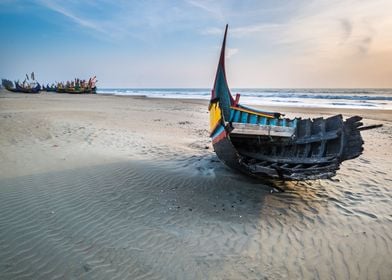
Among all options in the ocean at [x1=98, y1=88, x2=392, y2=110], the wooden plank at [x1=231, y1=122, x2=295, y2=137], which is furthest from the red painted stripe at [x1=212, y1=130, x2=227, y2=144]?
the ocean at [x1=98, y1=88, x2=392, y2=110]

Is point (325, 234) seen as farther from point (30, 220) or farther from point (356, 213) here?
point (30, 220)

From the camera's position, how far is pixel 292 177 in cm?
520

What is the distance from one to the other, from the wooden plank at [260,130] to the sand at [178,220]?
4.24 feet

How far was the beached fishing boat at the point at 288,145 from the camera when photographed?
200 inches

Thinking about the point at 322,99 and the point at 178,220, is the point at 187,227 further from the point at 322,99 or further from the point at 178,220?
the point at 322,99

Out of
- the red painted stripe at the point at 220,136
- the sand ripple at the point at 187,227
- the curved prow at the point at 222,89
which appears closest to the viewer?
the sand ripple at the point at 187,227

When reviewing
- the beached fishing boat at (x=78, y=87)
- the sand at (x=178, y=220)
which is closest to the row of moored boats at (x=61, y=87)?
the beached fishing boat at (x=78, y=87)

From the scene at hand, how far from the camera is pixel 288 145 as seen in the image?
653 cm

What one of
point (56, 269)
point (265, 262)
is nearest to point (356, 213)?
point (265, 262)

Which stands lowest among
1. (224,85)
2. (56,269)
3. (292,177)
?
(56,269)

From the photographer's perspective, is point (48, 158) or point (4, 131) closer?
point (48, 158)

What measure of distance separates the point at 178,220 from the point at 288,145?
12.5 ft

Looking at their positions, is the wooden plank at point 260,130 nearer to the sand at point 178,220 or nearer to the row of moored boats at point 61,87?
the sand at point 178,220

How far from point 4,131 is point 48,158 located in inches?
161
